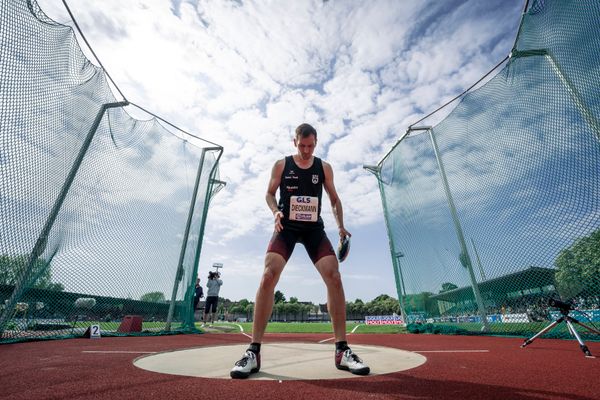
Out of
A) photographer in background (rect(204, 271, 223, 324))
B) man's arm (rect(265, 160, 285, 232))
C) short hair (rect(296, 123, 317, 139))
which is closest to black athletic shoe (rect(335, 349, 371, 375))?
man's arm (rect(265, 160, 285, 232))

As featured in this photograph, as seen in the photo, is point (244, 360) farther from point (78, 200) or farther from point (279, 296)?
point (279, 296)

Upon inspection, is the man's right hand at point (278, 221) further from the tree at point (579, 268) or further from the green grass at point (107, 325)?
the green grass at point (107, 325)

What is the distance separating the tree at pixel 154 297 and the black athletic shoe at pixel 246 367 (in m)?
5.36

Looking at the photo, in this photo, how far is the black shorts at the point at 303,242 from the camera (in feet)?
8.70

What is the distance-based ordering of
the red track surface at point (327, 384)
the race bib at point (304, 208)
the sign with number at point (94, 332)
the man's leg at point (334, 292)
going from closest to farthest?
the red track surface at point (327, 384) → the man's leg at point (334, 292) → the race bib at point (304, 208) → the sign with number at point (94, 332)

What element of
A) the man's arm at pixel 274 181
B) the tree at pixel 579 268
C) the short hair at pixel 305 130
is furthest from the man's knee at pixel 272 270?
the tree at pixel 579 268

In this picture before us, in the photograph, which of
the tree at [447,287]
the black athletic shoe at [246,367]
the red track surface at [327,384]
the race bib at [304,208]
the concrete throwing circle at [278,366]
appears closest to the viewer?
the red track surface at [327,384]

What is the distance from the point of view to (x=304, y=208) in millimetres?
2830

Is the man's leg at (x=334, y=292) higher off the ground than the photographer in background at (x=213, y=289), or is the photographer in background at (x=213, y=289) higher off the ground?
the photographer in background at (x=213, y=289)

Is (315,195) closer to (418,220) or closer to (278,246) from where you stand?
(278,246)

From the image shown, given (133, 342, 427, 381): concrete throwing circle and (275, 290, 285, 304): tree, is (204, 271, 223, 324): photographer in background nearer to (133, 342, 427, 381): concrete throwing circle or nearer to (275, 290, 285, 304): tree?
(133, 342, 427, 381): concrete throwing circle

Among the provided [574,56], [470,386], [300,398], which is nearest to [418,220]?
[574,56]

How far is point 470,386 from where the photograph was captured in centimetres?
177

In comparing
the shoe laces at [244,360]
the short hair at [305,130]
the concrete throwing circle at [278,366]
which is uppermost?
the short hair at [305,130]
